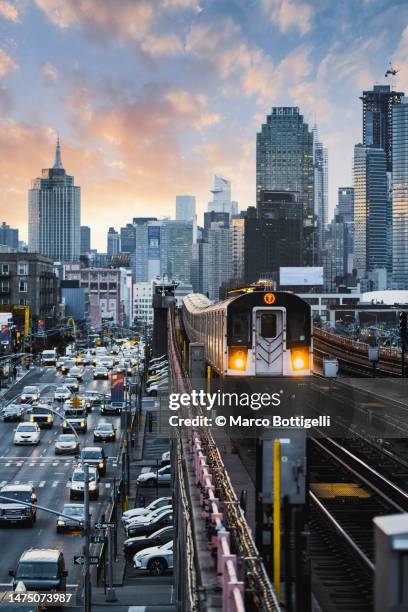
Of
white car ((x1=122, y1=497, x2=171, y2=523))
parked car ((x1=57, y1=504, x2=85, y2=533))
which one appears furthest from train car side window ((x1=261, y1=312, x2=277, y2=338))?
white car ((x1=122, y1=497, x2=171, y2=523))

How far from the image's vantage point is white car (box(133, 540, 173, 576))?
28.7 m

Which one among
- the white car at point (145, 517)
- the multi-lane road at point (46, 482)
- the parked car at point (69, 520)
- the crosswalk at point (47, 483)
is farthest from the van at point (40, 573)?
the crosswalk at point (47, 483)

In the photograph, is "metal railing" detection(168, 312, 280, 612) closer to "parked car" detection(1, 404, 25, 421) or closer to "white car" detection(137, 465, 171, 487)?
"white car" detection(137, 465, 171, 487)

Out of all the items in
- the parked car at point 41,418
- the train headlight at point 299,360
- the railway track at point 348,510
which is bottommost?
the parked car at point 41,418

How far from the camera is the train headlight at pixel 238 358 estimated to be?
21562 mm

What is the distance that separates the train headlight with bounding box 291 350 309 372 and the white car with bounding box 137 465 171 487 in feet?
73.8

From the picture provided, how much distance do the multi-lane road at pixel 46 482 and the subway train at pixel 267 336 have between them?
31.4 ft

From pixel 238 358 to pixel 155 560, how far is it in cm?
1011

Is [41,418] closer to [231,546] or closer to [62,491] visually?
[62,491]

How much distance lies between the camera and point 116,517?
35.3 metres

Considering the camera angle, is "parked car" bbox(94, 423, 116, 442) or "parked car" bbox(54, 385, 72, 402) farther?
"parked car" bbox(54, 385, 72, 402)

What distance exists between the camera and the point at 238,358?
21.6 metres

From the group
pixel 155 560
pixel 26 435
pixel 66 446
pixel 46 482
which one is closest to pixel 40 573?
pixel 155 560

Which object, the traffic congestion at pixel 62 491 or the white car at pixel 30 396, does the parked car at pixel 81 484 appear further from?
the white car at pixel 30 396
